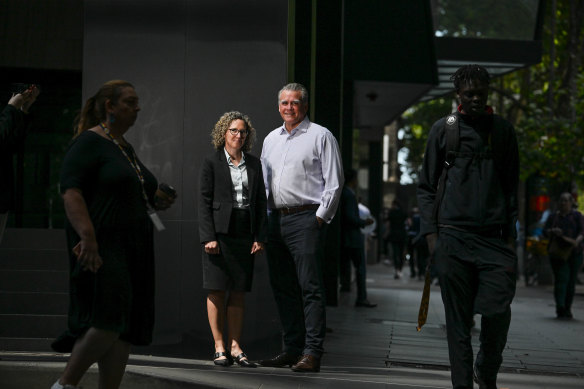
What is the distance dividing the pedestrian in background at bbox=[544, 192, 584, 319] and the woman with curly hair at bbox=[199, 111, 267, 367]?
7650mm

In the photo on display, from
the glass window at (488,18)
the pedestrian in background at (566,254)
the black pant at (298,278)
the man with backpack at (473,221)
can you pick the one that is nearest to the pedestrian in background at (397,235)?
the glass window at (488,18)

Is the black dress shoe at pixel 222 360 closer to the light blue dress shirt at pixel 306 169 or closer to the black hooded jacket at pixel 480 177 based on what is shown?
the light blue dress shirt at pixel 306 169

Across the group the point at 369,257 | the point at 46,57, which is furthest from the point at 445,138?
the point at 369,257

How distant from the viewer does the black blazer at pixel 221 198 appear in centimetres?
686

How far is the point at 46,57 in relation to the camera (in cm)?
1279

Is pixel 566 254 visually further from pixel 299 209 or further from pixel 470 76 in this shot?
pixel 470 76

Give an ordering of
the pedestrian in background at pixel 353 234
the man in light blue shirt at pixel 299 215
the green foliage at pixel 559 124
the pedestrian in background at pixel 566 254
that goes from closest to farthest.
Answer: the man in light blue shirt at pixel 299 215
the pedestrian in background at pixel 353 234
the pedestrian in background at pixel 566 254
the green foliage at pixel 559 124

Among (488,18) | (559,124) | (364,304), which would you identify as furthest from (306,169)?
(559,124)

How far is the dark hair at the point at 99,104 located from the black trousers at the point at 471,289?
203cm

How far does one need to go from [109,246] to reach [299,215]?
2.26 metres

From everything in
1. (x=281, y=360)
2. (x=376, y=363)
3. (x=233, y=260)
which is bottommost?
(x=376, y=363)

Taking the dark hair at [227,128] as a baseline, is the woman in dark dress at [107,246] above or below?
below

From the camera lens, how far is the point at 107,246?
4777 mm

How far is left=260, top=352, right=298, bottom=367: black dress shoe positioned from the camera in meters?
6.88
